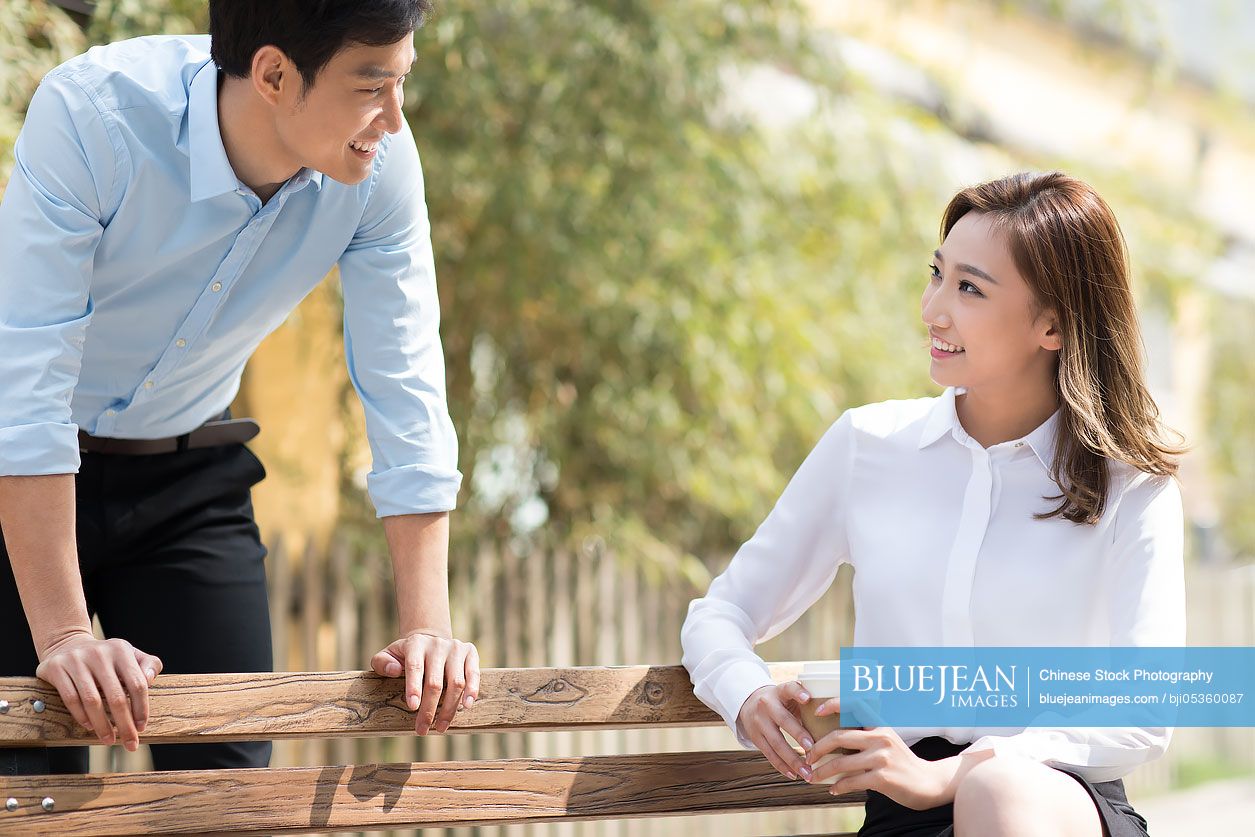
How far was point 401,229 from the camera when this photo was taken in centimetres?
193

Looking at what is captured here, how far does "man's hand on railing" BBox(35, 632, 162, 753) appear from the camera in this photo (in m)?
1.55

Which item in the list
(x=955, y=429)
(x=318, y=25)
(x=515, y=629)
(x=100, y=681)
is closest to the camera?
(x=100, y=681)

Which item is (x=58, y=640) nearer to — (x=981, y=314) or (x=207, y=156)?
(x=207, y=156)

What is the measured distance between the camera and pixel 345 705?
70.0 inches

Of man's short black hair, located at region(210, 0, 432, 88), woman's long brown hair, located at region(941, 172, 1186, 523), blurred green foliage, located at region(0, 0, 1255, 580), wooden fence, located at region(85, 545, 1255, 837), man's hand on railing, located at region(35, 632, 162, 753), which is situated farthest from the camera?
wooden fence, located at region(85, 545, 1255, 837)

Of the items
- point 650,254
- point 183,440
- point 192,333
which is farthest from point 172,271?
point 650,254

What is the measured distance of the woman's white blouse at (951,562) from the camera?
1.82m

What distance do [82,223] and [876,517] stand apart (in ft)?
3.75

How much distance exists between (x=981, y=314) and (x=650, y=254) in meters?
2.40

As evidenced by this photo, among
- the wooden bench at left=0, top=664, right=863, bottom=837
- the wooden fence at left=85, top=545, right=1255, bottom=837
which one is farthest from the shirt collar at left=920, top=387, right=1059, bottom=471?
the wooden fence at left=85, top=545, right=1255, bottom=837

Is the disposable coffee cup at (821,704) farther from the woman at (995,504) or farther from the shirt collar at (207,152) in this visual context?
the shirt collar at (207,152)

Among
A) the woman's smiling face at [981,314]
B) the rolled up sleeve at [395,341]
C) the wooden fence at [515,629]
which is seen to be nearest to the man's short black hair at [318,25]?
the rolled up sleeve at [395,341]

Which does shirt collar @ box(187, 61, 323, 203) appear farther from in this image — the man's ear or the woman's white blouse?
the woman's white blouse

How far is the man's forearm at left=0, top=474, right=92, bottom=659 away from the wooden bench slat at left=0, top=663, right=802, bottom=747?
0.08 metres
